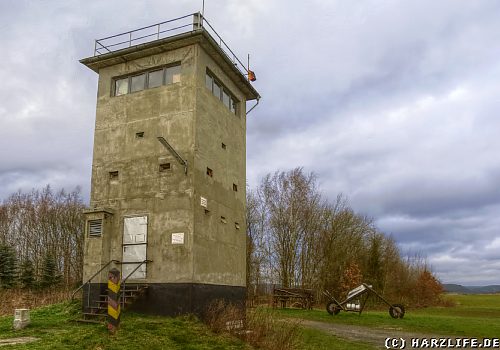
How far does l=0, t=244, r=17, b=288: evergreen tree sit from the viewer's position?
33375 mm

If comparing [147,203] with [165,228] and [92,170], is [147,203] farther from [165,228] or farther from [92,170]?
[92,170]

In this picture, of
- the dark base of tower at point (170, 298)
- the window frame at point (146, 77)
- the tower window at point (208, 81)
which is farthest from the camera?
the tower window at point (208, 81)

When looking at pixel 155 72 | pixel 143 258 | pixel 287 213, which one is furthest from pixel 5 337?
pixel 287 213

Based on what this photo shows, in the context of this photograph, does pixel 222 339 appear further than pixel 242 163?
No

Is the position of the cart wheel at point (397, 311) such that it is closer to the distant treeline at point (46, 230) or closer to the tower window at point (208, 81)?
the tower window at point (208, 81)

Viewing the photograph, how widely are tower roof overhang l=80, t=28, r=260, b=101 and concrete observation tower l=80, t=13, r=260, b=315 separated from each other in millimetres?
43

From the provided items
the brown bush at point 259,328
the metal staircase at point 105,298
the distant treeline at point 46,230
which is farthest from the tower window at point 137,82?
the distant treeline at point 46,230

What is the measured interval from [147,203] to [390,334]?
10.7m

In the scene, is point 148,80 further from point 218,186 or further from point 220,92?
point 218,186

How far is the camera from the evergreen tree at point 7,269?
33.4 meters

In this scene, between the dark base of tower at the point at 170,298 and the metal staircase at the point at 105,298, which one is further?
the dark base of tower at the point at 170,298

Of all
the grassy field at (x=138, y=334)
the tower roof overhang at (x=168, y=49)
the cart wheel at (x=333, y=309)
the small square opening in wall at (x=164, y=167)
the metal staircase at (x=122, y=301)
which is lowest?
the cart wheel at (x=333, y=309)

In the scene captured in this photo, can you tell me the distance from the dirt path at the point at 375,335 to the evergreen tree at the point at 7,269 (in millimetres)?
24045

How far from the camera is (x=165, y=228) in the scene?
1623 centimetres
